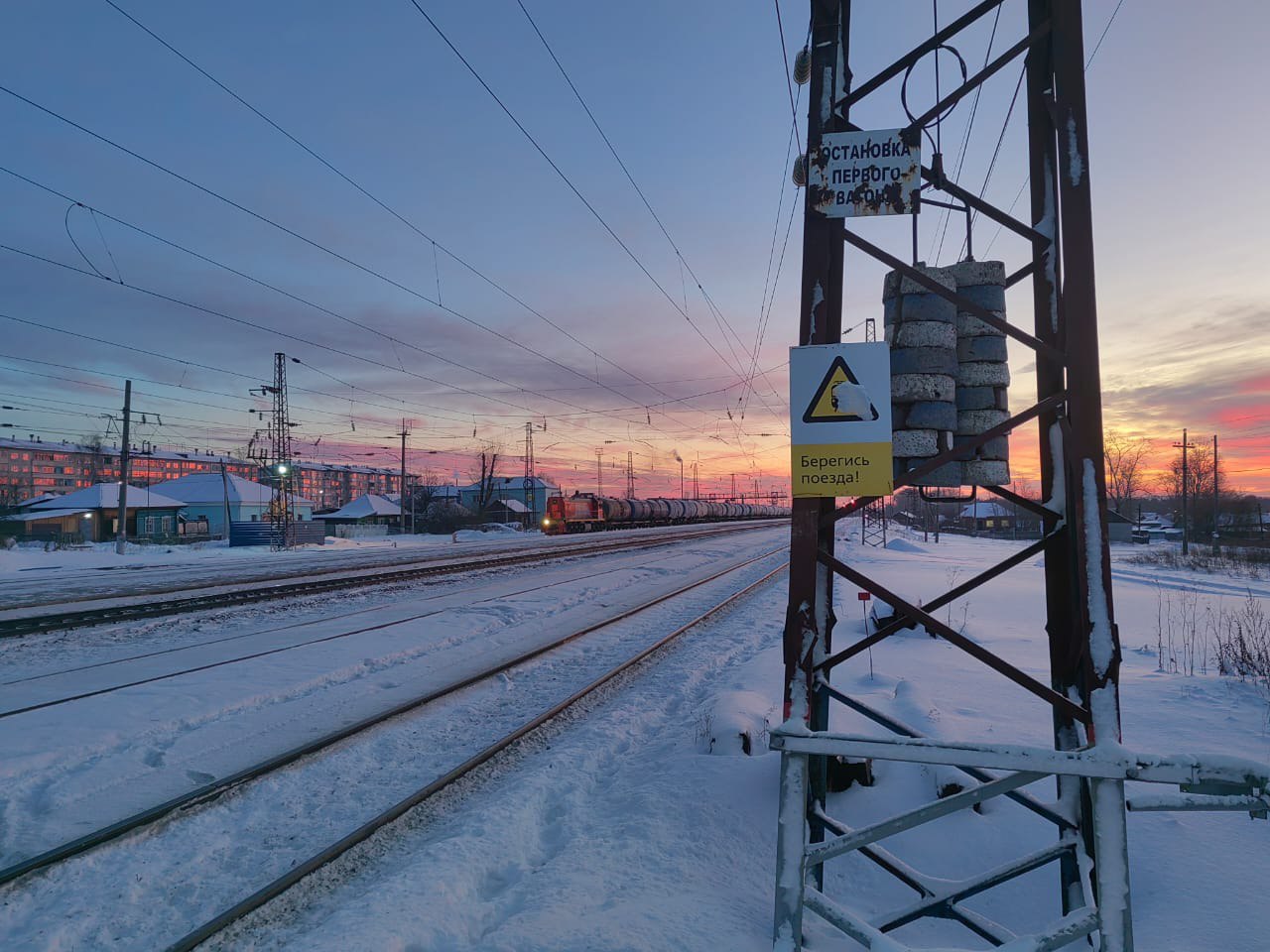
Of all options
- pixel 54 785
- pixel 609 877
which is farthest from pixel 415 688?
pixel 609 877

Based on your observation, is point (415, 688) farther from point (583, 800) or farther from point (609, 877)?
point (609, 877)

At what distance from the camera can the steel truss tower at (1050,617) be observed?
2.75 meters

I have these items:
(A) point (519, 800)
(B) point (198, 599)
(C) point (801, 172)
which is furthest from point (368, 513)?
(C) point (801, 172)

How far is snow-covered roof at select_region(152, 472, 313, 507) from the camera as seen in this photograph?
214ft

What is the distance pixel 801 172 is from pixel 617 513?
190 ft

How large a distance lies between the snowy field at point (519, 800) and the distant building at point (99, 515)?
62.4m

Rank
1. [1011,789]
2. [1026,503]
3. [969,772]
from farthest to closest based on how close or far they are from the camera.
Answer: [969,772] → [1026,503] → [1011,789]

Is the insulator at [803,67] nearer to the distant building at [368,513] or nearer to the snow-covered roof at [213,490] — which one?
the snow-covered roof at [213,490]

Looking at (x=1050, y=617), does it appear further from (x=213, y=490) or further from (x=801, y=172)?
(x=213, y=490)

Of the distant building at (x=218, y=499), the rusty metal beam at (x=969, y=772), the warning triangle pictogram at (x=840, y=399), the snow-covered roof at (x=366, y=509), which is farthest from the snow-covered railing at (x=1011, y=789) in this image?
the snow-covered roof at (x=366, y=509)

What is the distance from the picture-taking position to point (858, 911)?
154 inches

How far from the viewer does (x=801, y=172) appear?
442 cm

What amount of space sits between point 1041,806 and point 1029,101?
4351 millimetres

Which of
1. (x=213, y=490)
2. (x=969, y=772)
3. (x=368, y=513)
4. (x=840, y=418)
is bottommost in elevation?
(x=969, y=772)
